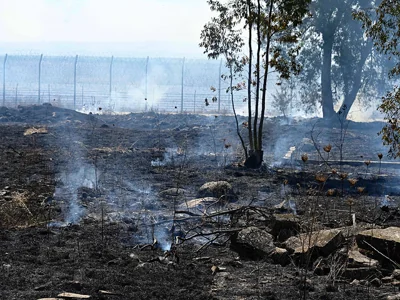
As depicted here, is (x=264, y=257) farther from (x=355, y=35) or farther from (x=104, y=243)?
(x=355, y=35)

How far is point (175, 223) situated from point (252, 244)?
6.39ft

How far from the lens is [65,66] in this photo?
53750 mm

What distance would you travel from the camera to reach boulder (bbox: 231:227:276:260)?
21.7 ft

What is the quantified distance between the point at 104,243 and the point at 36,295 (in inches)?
79.7

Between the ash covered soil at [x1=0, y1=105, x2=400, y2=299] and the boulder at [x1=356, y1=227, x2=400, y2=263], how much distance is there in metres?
0.06


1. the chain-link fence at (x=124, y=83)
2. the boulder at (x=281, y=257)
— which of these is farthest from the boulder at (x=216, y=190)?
the chain-link fence at (x=124, y=83)

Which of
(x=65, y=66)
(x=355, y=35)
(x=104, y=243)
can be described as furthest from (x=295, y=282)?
(x=65, y=66)

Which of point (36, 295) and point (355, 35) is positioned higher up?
point (355, 35)

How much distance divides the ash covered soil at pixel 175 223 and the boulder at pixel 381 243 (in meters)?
0.06

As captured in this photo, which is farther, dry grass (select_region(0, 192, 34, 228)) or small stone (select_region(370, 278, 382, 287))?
dry grass (select_region(0, 192, 34, 228))

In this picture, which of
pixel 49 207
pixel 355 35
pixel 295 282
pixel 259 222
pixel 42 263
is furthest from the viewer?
pixel 355 35

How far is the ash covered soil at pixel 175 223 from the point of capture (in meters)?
5.61

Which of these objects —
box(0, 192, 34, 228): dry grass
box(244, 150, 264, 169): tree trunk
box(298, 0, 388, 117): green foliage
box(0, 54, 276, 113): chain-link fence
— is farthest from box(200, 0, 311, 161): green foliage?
box(0, 54, 276, 113): chain-link fence

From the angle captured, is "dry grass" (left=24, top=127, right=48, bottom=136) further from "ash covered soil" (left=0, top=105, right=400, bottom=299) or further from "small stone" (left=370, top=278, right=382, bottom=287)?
"small stone" (left=370, top=278, right=382, bottom=287)
